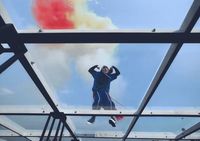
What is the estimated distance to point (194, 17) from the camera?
306 centimetres

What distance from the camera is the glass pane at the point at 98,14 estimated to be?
10.9 feet

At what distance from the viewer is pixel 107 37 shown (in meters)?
3.41

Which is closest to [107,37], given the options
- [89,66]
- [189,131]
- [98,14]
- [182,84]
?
[98,14]

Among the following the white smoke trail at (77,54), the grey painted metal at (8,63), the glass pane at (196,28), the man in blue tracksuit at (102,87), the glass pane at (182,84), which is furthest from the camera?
the man in blue tracksuit at (102,87)

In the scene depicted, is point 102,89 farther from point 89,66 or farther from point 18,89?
point 18,89

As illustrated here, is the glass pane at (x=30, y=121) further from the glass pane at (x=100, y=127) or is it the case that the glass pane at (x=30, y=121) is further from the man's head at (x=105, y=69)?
the man's head at (x=105, y=69)

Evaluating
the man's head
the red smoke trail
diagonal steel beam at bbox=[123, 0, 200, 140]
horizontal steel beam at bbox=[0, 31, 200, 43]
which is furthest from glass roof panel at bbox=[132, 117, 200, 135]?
the red smoke trail

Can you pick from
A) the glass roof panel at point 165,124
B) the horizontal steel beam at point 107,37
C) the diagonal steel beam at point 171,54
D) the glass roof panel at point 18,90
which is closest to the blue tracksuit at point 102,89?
the diagonal steel beam at point 171,54

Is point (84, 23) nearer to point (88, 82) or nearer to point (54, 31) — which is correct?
point (54, 31)

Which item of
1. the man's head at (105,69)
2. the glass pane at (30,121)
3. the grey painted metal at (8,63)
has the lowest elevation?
the grey painted metal at (8,63)

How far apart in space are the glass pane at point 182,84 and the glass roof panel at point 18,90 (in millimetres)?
2305

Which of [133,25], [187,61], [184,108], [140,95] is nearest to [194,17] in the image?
[133,25]

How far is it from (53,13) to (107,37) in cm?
71

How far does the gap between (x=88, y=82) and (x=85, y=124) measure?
2.59m
